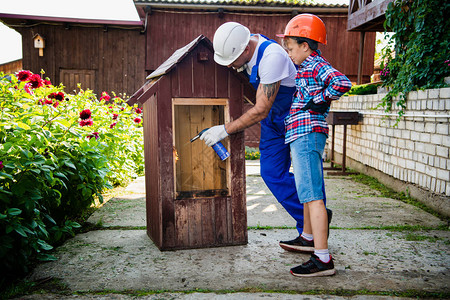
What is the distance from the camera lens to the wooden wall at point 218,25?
1370 cm

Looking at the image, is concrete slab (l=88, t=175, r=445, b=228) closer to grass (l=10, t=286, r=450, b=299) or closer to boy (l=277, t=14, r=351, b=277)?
boy (l=277, t=14, r=351, b=277)

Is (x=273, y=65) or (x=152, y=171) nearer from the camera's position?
(x=273, y=65)

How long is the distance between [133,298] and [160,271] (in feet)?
1.43

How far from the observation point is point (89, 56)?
1430 centimetres

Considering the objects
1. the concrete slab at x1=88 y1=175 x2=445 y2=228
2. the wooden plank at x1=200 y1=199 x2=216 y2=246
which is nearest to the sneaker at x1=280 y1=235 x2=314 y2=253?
the wooden plank at x1=200 y1=199 x2=216 y2=246

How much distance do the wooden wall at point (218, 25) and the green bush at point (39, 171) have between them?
9.42 metres

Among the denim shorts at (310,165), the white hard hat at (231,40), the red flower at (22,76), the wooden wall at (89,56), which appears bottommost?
the denim shorts at (310,165)

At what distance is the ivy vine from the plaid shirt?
288 cm

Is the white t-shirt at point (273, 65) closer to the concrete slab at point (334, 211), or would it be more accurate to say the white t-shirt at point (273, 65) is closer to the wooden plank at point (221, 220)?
the wooden plank at point (221, 220)

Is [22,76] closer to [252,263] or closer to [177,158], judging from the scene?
[177,158]

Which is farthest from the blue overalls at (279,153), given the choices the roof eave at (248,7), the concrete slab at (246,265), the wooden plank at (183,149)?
the roof eave at (248,7)

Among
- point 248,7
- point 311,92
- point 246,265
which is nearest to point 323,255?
point 246,265

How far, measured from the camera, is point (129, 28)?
14336 millimetres

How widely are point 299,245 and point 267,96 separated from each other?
1267 mm
